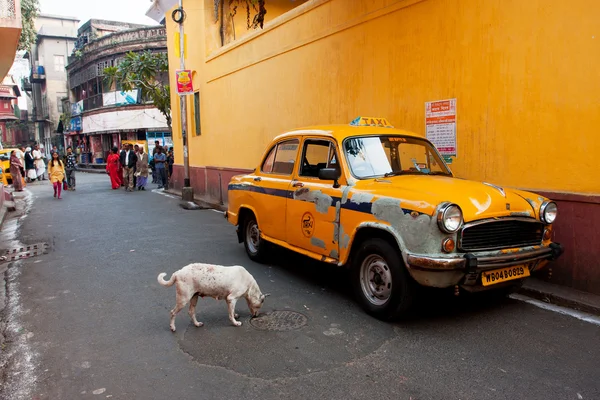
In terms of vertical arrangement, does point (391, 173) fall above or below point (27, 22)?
below

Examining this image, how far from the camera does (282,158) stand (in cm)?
621

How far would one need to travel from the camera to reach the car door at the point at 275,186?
588cm

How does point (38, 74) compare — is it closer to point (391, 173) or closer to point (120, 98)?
point (120, 98)

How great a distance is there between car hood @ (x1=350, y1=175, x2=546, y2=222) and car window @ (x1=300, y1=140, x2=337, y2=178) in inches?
28.0

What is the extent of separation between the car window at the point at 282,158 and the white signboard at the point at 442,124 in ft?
8.05

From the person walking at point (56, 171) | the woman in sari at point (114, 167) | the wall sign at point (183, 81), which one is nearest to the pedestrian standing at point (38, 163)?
the woman in sari at point (114, 167)

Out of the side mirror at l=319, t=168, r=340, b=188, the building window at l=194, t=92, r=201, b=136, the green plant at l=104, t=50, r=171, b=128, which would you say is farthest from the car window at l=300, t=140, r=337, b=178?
the green plant at l=104, t=50, r=171, b=128

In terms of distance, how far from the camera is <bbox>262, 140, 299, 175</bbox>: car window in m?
5.96

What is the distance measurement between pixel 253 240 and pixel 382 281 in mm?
2899

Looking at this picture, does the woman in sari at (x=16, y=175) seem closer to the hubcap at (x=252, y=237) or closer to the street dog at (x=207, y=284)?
the hubcap at (x=252, y=237)

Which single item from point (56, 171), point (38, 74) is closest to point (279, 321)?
point (56, 171)

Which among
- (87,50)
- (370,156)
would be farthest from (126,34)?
(370,156)

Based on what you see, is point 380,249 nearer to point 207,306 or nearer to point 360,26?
point 207,306

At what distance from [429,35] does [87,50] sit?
39178 mm
